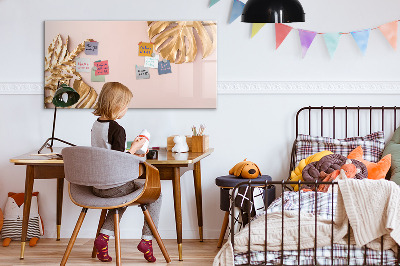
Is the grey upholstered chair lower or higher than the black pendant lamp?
lower

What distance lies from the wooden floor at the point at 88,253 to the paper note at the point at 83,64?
1.22 meters

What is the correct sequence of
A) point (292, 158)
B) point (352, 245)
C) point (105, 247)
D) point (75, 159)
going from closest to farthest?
point (352, 245)
point (75, 159)
point (105, 247)
point (292, 158)

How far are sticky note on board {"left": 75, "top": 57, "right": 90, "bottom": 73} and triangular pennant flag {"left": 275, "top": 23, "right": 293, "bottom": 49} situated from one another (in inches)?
53.6

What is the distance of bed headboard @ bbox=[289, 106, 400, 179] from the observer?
4.39 m

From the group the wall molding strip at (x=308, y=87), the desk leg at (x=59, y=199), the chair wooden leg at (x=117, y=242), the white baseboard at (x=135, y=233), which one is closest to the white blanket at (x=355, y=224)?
the chair wooden leg at (x=117, y=242)

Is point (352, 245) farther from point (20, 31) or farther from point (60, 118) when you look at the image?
point (20, 31)

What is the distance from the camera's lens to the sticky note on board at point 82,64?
442 cm

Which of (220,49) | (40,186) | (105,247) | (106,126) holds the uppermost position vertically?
(220,49)

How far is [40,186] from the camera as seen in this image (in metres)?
4.52

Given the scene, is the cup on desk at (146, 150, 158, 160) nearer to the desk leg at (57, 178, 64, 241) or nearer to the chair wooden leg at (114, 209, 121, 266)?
the chair wooden leg at (114, 209, 121, 266)

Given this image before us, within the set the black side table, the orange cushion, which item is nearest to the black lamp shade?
the black side table

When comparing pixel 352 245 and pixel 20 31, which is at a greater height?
pixel 20 31

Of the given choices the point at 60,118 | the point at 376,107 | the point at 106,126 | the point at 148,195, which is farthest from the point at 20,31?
the point at 376,107

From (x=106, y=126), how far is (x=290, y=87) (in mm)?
1527
